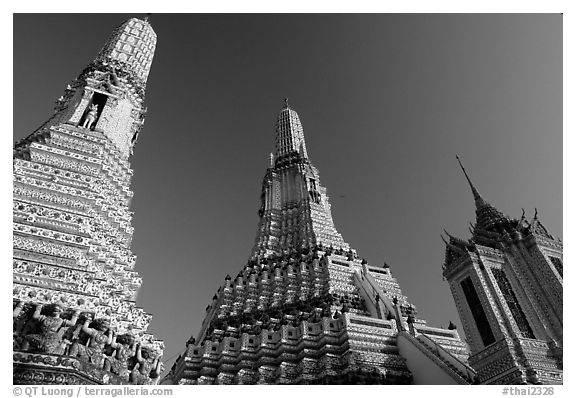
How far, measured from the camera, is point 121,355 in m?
13.2

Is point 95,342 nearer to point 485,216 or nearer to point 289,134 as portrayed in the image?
A: point 485,216

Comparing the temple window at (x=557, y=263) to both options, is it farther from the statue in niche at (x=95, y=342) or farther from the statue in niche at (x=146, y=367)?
the statue in niche at (x=95, y=342)

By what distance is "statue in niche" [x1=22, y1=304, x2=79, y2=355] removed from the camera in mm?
11031

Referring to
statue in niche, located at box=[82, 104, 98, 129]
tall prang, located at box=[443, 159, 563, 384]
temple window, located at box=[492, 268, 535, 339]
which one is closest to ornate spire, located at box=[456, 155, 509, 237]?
tall prang, located at box=[443, 159, 563, 384]

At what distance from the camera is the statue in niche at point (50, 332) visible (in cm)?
1103

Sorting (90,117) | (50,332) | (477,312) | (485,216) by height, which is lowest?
(50,332)

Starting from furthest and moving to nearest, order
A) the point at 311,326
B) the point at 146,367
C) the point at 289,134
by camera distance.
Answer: the point at 289,134 < the point at 311,326 < the point at 146,367

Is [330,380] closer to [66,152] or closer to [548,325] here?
[548,325]

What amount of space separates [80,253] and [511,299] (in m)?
16.5

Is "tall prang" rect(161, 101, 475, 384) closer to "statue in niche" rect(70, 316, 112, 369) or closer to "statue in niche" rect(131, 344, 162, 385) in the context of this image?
"statue in niche" rect(131, 344, 162, 385)

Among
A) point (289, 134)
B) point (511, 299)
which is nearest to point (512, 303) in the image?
point (511, 299)

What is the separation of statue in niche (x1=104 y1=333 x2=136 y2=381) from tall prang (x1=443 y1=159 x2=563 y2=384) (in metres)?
A: 12.3

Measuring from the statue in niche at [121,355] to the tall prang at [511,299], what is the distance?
12.3 m
